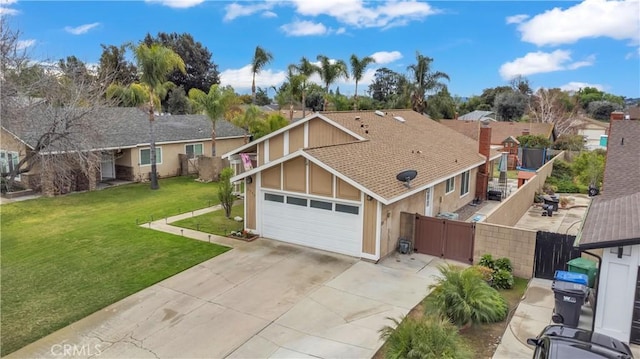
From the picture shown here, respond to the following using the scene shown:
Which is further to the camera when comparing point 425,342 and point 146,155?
point 146,155

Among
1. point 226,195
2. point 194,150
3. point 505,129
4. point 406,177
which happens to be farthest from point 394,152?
point 505,129

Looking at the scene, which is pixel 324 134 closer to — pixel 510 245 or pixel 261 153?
pixel 261 153

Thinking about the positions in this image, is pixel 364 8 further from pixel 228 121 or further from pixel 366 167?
pixel 228 121

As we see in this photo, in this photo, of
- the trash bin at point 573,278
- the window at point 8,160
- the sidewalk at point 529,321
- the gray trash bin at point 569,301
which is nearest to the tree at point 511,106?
the sidewalk at point 529,321

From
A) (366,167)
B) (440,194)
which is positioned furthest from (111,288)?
(440,194)

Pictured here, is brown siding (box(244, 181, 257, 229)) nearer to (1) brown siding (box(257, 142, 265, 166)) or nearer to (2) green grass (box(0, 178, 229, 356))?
(2) green grass (box(0, 178, 229, 356))

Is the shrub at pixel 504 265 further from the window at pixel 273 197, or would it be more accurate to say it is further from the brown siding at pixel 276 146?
the brown siding at pixel 276 146
